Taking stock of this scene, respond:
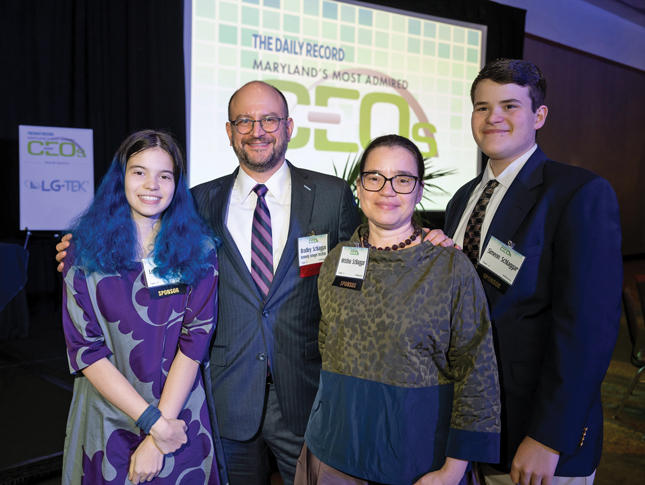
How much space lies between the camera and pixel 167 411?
4.62 ft

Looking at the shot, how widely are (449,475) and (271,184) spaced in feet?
3.67

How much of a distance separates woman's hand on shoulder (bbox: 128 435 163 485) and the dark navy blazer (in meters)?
1.04

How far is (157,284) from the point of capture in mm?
1417

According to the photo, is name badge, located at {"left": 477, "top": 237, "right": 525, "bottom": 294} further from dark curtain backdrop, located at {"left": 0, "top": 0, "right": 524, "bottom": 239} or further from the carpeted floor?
dark curtain backdrop, located at {"left": 0, "top": 0, "right": 524, "bottom": 239}

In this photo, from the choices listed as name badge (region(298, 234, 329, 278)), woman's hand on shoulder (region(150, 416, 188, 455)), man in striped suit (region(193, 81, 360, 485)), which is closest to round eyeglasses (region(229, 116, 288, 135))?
man in striped suit (region(193, 81, 360, 485))

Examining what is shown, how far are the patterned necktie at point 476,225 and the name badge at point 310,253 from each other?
1.64 feet

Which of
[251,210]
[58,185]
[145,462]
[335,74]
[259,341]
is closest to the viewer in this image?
[145,462]

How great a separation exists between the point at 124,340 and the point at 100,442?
0.32 m

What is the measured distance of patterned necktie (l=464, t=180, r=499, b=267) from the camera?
1.52 metres

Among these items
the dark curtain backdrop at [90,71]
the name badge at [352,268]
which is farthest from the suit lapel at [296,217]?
the dark curtain backdrop at [90,71]

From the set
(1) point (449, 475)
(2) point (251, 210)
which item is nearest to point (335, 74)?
(2) point (251, 210)

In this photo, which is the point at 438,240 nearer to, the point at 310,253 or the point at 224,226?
the point at 310,253

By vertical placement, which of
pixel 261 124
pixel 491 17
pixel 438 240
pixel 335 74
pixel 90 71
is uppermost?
pixel 491 17

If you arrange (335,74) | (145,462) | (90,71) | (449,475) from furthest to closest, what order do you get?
(335,74), (90,71), (145,462), (449,475)
